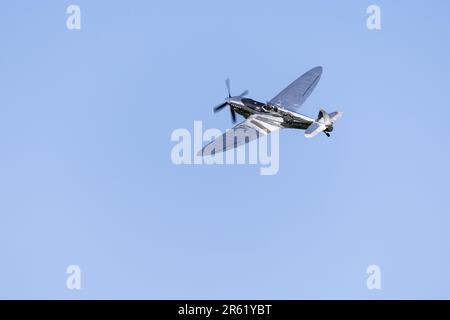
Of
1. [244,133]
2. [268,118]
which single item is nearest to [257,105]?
[268,118]

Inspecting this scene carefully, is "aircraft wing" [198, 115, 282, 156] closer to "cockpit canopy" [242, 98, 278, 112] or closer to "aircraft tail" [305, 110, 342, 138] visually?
"cockpit canopy" [242, 98, 278, 112]

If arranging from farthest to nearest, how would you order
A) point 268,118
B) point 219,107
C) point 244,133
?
point 219,107 < point 268,118 < point 244,133

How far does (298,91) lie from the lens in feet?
151

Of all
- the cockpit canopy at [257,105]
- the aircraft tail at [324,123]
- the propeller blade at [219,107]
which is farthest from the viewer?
the propeller blade at [219,107]

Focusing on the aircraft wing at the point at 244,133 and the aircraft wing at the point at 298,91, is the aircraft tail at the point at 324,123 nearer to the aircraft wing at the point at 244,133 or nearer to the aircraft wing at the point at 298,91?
the aircraft wing at the point at 244,133

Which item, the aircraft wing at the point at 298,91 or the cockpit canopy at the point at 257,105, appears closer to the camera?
the cockpit canopy at the point at 257,105

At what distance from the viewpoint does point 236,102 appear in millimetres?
43562

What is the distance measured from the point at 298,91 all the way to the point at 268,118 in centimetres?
549

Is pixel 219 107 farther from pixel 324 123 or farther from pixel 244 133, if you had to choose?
pixel 324 123

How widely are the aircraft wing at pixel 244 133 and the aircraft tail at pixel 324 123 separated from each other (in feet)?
9.40

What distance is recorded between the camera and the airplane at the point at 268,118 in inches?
1526

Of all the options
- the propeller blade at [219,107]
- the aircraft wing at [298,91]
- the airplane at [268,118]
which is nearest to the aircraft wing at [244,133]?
the airplane at [268,118]

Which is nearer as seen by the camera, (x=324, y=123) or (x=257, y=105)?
(x=324, y=123)
